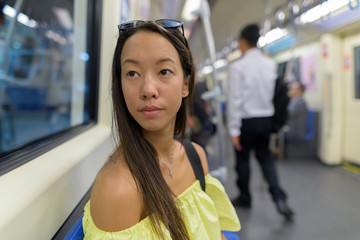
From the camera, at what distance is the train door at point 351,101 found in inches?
135

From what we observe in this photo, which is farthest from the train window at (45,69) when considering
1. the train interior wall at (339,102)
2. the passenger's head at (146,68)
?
the train interior wall at (339,102)

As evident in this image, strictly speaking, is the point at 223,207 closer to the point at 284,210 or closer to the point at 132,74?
the point at 132,74

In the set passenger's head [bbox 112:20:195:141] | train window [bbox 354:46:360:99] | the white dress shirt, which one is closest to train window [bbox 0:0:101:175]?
passenger's head [bbox 112:20:195:141]

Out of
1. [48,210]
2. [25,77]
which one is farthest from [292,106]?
[25,77]

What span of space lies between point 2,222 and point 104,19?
1.39 meters

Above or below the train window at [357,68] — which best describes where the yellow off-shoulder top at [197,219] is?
below

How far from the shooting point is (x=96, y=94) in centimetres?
156

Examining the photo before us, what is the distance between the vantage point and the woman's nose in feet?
1.99

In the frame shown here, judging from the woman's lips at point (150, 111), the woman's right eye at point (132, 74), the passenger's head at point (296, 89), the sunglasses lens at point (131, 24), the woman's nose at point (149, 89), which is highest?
the passenger's head at point (296, 89)

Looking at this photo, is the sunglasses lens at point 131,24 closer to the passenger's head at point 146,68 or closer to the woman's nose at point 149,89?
the passenger's head at point 146,68

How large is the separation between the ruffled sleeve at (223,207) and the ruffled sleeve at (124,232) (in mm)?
330

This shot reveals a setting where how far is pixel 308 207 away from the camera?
245cm

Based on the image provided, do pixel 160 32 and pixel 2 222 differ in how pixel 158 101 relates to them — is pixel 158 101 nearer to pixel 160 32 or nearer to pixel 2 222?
pixel 160 32

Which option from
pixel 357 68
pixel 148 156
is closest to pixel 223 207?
pixel 148 156
